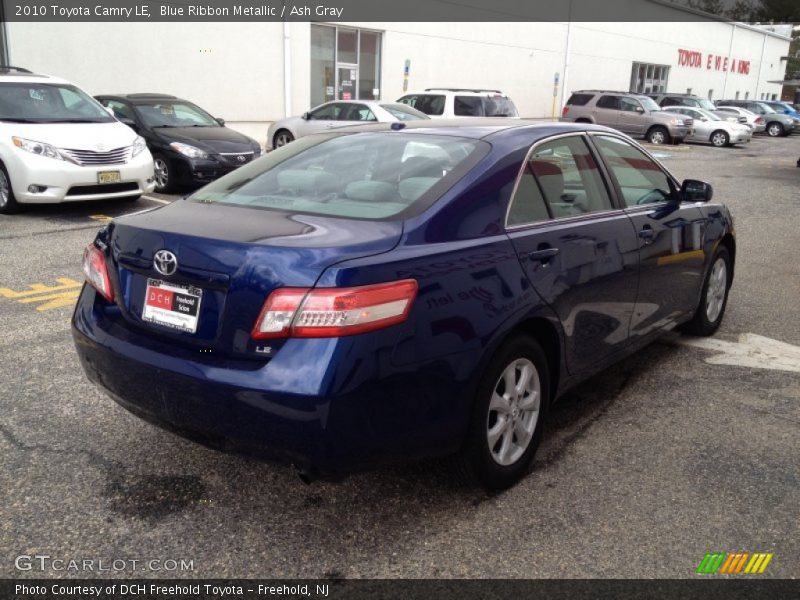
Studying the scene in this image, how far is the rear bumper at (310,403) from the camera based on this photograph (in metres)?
2.49

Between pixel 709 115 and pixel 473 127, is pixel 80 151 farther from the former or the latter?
pixel 709 115

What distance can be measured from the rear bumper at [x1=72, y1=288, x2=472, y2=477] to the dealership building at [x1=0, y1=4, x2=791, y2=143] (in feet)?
50.9

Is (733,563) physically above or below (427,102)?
below

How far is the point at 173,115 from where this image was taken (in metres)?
12.1

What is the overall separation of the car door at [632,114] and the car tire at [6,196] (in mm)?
22861

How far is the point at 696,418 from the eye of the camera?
4.02 metres

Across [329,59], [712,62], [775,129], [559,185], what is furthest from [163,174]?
[712,62]

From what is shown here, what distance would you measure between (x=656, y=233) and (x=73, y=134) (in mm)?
7398

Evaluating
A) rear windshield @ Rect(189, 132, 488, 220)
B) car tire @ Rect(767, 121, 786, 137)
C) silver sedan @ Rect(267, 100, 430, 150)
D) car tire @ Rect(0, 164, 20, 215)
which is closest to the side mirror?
rear windshield @ Rect(189, 132, 488, 220)

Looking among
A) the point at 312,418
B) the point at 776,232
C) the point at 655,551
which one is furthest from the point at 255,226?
the point at 776,232

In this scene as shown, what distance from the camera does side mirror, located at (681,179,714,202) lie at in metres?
4.66

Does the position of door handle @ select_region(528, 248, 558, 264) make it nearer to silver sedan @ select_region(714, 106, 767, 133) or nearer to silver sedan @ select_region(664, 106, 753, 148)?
silver sedan @ select_region(664, 106, 753, 148)

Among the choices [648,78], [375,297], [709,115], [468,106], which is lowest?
[375,297]

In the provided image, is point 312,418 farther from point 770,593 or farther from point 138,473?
point 770,593
